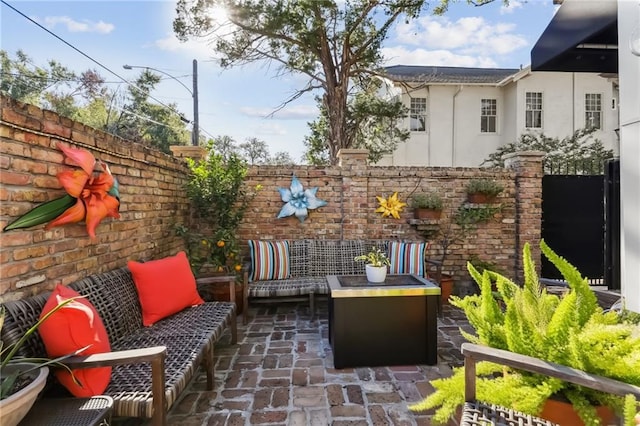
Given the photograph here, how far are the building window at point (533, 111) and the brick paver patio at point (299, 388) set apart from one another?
31.9 feet

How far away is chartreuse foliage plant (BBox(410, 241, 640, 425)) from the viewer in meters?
1.37

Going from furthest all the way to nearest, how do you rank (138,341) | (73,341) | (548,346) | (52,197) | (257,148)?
1. (257,148)
2. (138,341)
3. (52,197)
4. (73,341)
5. (548,346)

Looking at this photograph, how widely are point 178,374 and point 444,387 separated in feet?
4.52

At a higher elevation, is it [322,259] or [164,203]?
[164,203]

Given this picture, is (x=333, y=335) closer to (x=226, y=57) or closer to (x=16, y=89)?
(x=226, y=57)

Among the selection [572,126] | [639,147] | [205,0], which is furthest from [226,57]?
[572,126]

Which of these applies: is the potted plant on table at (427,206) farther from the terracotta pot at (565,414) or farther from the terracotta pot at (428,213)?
the terracotta pot at (565,414)

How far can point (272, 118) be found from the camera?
8.95 metres

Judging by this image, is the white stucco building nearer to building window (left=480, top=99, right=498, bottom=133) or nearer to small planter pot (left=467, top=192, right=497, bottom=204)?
building window (left=480, top=99, right=498, bottom=133)

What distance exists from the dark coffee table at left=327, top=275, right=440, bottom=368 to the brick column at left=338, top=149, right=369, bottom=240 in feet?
6.63

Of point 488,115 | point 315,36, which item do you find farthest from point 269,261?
point 488,115

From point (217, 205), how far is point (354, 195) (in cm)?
186

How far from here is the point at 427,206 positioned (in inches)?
188

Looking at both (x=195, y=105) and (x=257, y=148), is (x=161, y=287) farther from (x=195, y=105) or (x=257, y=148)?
(x=257, y=148)
